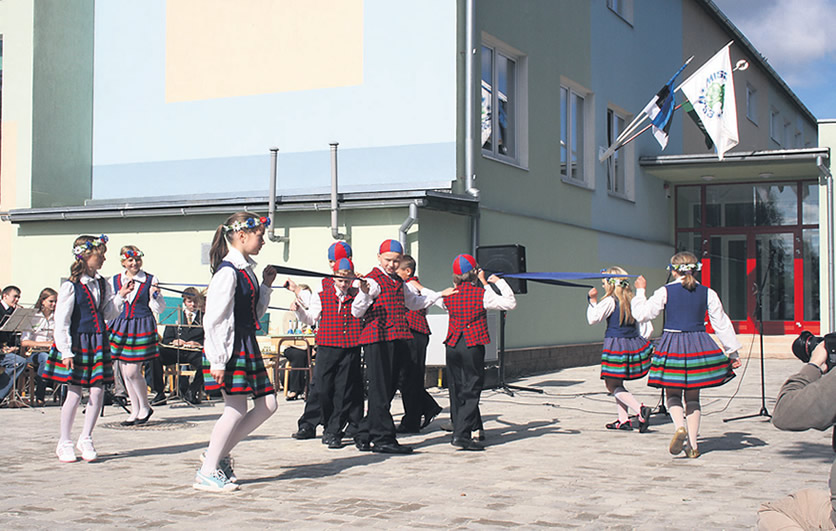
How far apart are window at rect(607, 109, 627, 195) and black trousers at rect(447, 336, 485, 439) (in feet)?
42.4

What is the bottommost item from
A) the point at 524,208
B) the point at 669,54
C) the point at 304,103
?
the point at 524,208

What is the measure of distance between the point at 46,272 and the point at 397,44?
289 inches

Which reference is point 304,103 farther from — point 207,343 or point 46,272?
point 207,343

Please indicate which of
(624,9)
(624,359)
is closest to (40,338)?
(624,359)

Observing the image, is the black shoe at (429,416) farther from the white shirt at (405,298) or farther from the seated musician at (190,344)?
the seated musician at (190,344)

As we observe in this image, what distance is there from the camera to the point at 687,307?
8.43 meters

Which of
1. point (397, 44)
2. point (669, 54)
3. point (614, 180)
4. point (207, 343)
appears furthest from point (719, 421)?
point (669, 54)

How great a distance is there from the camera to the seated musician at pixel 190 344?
12609 millimetres

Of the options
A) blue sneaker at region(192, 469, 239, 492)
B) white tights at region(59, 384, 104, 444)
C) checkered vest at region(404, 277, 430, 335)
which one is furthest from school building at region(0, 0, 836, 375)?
blue sneaker at region(192, 469, 239, 492)

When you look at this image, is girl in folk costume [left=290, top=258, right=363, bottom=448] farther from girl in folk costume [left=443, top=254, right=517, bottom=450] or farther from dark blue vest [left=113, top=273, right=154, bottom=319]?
dark blue vest [left=113, top=273, right=154, bottom=319]

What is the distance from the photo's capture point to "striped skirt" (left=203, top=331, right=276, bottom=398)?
6461 mm

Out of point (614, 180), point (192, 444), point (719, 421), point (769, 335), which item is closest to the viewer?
point (192, 444)

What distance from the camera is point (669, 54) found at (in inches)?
945

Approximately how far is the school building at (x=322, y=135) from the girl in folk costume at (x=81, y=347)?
5.93 meters
